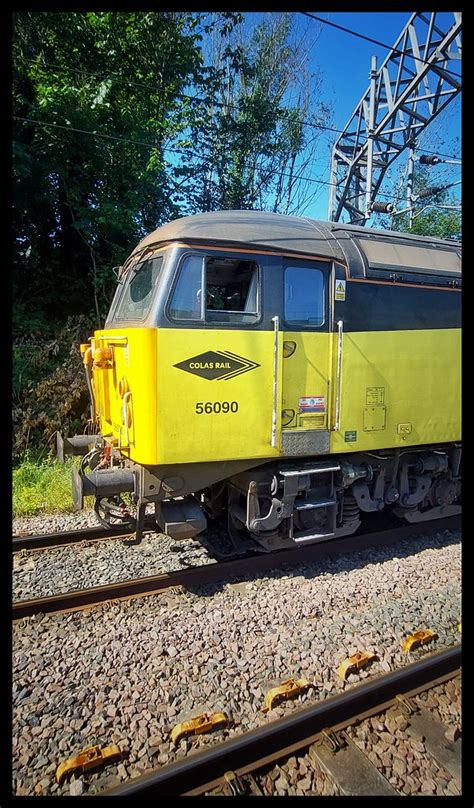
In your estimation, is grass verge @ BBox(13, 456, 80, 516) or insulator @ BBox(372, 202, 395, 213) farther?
insulator @ BBox(372, 202, 395, 213)

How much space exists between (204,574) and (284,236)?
357cm

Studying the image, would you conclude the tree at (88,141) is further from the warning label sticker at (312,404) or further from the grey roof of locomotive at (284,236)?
the warning label sticker at (312,404)

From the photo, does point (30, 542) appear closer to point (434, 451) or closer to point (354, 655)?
point (354, 655)

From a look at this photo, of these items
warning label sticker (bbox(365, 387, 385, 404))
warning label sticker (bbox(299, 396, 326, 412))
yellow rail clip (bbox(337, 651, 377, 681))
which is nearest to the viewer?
yellow rail clip (bbox(337, 651, 377, 681))

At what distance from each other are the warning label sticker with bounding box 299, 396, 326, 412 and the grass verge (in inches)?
128

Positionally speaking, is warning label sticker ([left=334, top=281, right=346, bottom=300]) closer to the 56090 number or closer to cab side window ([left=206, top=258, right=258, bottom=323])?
cab side window ([left=206, top=258, right=258, bottom=323])

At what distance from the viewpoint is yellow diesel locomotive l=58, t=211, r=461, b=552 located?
427 cm

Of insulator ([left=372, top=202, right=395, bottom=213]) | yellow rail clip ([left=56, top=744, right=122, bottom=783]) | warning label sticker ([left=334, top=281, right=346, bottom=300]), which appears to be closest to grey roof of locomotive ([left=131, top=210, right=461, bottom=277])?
warning label sticker ([left=334, top=281, right=346, bottom=300])

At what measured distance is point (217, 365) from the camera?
4332 mm

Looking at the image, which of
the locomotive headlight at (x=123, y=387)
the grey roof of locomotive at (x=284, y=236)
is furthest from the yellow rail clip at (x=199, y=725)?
the grey roof of locomotive at (x=284, y=236)

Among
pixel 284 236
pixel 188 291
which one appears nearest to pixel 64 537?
pixel 188 291

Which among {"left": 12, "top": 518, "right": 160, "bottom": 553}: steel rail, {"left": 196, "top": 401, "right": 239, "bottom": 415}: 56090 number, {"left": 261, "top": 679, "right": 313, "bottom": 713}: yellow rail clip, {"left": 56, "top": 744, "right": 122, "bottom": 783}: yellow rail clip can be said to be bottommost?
{"left": 56, "top": 744, "right": 122, "bottom": 783}: yellow rail clip

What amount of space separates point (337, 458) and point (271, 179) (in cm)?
1163

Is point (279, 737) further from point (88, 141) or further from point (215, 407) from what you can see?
point (88, 141)
